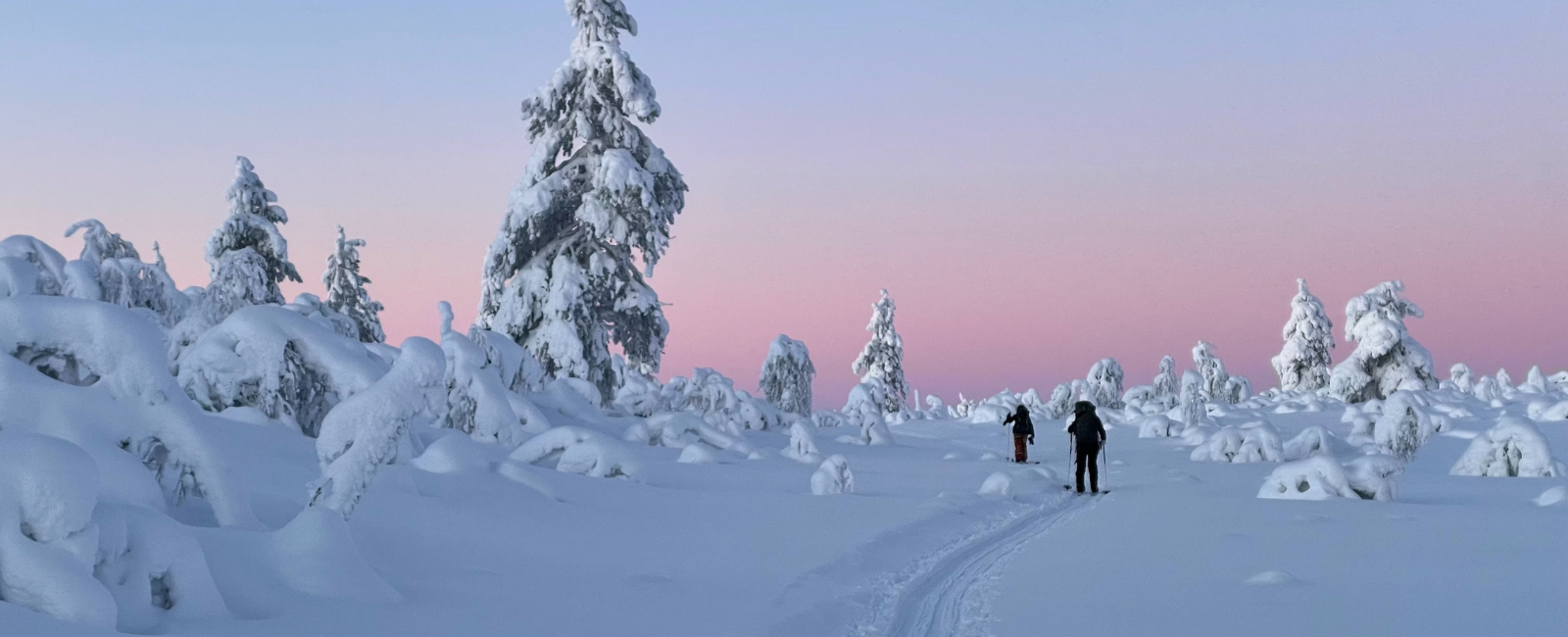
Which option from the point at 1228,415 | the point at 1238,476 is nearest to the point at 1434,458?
the point at 1238,476

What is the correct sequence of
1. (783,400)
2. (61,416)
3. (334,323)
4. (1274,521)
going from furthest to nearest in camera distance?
(783,400) < (334,323) < (1274,521) < (61,416)

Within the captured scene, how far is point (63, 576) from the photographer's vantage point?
4332 millimetres

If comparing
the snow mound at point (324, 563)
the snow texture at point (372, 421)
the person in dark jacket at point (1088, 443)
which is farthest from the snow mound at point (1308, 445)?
the snow mound at point (324, 563)

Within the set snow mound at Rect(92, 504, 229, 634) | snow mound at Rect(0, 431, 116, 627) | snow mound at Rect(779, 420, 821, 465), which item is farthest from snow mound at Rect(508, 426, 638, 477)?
snow mound at Rect(0, 431, 116, 627)

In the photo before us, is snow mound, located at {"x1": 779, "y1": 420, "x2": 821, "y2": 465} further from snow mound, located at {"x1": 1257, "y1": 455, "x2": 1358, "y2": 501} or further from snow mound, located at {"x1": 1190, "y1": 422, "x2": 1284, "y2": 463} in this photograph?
snow mound, located at {"x1": 1190, "y1": 422, "x2": 1284, "y2": 463}

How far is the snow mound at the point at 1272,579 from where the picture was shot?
7.73 meters

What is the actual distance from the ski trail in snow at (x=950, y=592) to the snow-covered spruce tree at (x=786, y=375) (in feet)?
106

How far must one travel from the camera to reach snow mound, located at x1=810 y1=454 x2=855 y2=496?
13789 millimetres

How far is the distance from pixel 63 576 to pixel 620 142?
21.6 metres

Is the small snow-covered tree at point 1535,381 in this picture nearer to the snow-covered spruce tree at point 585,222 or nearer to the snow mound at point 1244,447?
the snow mound at point 1244,447

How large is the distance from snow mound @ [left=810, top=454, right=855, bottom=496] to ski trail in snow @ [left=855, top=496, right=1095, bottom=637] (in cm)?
293

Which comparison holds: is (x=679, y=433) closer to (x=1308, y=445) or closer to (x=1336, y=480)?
(x=1336, y=480)

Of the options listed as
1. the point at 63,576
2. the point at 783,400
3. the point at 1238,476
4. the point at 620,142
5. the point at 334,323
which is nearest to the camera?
the point at 63,576

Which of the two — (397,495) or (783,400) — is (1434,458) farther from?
(783,400)
